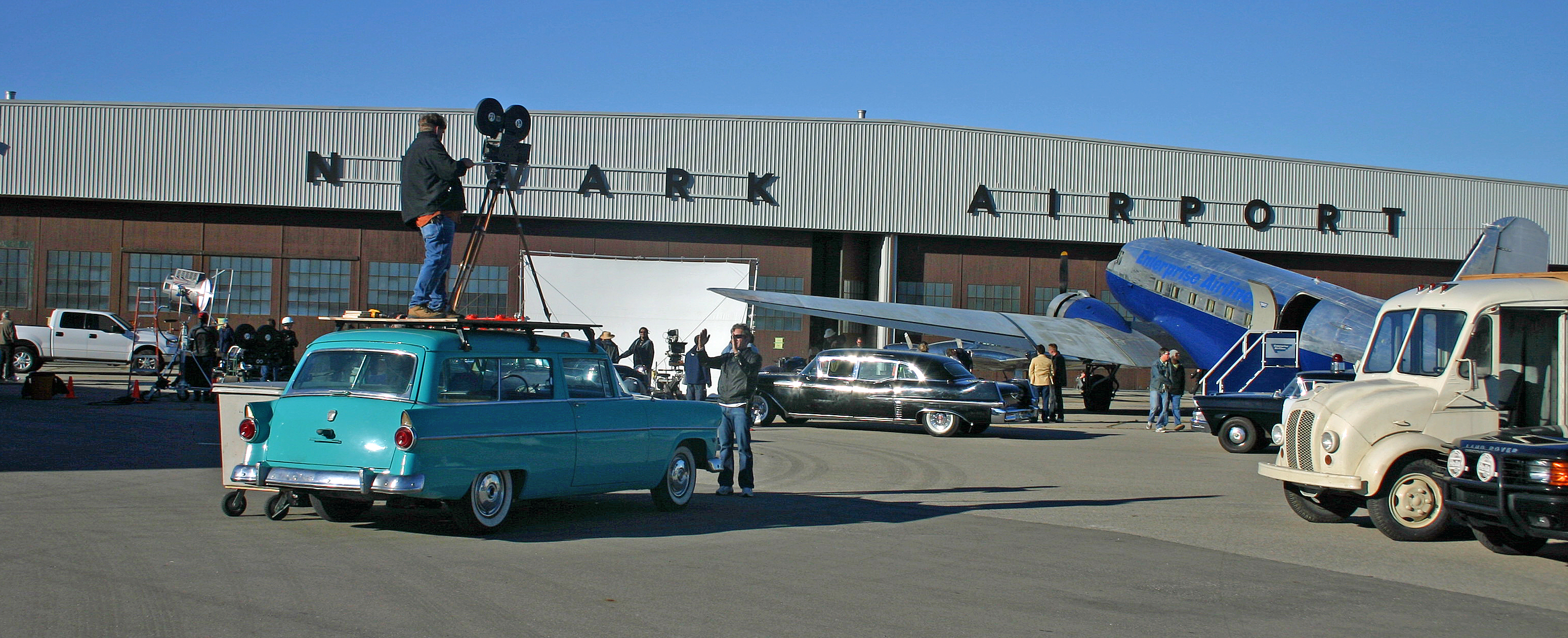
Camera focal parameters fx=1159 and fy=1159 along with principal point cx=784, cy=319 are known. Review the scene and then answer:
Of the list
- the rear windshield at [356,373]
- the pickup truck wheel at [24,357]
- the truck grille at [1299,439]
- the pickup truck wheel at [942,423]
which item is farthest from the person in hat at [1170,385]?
the pickup truck wheel at [24,357]

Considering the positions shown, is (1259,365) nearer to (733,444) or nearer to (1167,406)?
(1167,406)

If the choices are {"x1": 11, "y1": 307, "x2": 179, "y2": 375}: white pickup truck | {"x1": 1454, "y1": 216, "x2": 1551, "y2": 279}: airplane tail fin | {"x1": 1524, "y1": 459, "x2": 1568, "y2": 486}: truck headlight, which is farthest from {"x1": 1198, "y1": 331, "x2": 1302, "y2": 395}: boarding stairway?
{"x1": 11, "y1": 307, "x2": 179, "y2": 375}: white pickup truck

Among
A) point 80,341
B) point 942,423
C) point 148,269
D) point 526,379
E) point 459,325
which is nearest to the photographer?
point 459,325

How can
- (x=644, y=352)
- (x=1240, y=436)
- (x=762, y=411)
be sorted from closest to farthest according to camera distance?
(x=1240, y=436)
(x=762, y=411)
(x=644, y=352)

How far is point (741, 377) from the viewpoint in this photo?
1187 cm

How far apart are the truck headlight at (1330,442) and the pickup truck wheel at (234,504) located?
347 inches

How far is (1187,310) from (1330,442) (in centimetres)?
1653

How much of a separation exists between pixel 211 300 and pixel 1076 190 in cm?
2584

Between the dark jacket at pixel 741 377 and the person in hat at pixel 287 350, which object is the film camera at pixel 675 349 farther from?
the dark jacket at pixel 741 377

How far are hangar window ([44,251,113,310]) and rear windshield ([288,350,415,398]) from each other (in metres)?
29.8

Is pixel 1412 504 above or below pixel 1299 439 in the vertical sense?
below

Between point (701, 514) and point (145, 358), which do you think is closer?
point (701, 514)

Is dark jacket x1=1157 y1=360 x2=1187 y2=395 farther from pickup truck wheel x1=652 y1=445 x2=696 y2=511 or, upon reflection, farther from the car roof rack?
the car roof rack

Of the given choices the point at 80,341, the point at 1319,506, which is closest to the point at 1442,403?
the point at 1319,506
